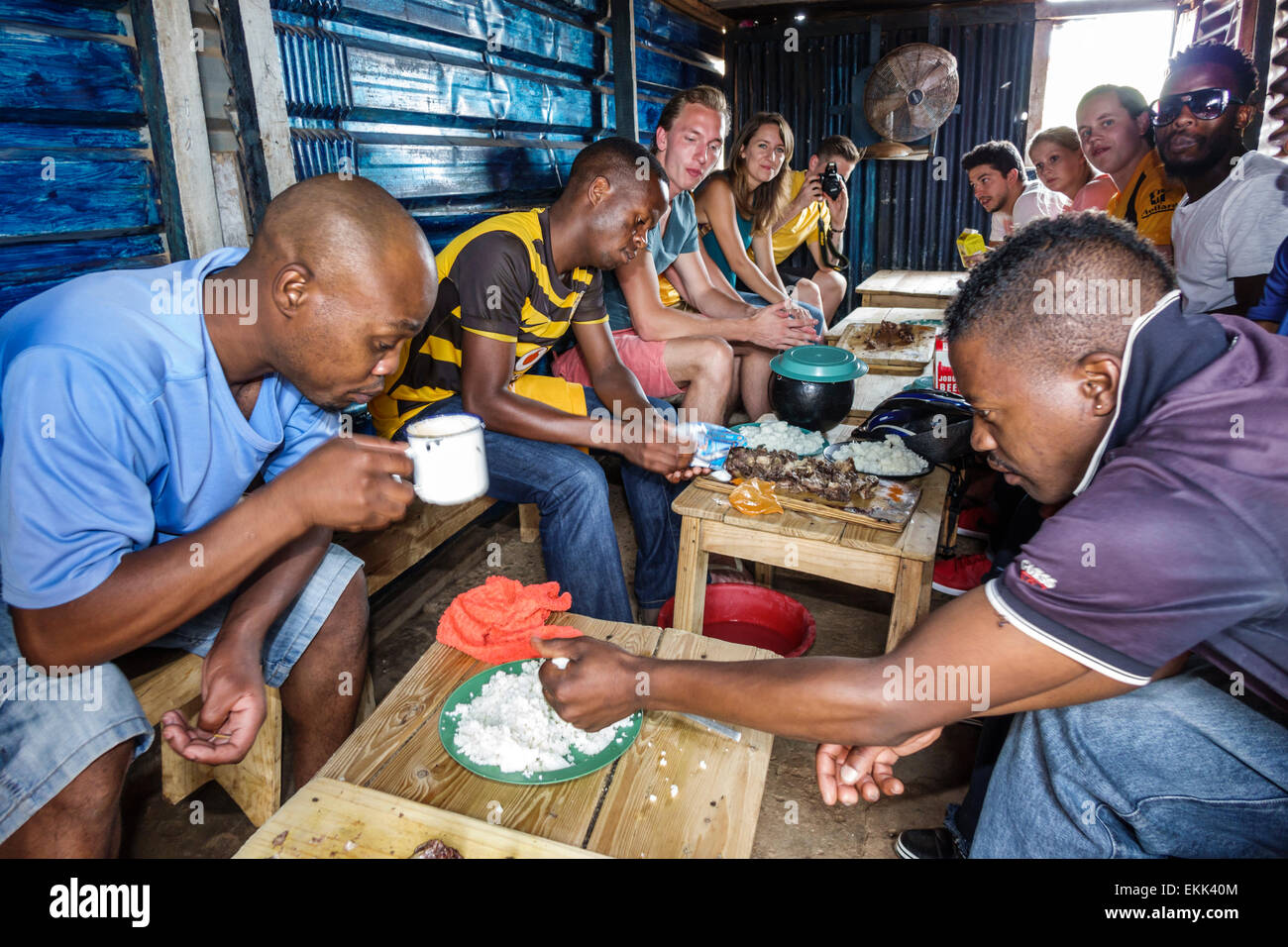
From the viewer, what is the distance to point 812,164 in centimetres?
668

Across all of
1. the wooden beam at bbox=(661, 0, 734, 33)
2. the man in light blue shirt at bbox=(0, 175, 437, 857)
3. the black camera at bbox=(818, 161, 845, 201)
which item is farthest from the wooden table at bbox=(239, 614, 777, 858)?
the wooden beam at bbox=(661, 0, 734, 33)

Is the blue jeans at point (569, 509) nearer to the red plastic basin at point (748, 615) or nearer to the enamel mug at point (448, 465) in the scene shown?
the red plastic basin at point (748, 615)

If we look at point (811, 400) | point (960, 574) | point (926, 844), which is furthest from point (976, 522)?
point (926, 844)

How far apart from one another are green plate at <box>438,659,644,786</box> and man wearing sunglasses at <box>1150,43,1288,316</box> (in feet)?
10.4

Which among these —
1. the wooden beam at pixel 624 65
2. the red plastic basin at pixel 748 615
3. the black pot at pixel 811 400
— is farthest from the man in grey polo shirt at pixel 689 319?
the red plastic basin at pixel 748 615

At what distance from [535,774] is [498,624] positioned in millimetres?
445

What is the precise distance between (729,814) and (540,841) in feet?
1.10

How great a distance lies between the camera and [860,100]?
7453mm

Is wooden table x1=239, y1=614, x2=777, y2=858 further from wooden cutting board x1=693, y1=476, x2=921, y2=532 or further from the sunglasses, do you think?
the sunglasses

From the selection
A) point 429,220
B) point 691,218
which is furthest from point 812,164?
point 429,220

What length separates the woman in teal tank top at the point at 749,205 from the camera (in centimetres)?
488

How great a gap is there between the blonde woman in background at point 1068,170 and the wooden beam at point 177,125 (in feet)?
17.2

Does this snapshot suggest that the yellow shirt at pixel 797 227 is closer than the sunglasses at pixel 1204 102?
No
